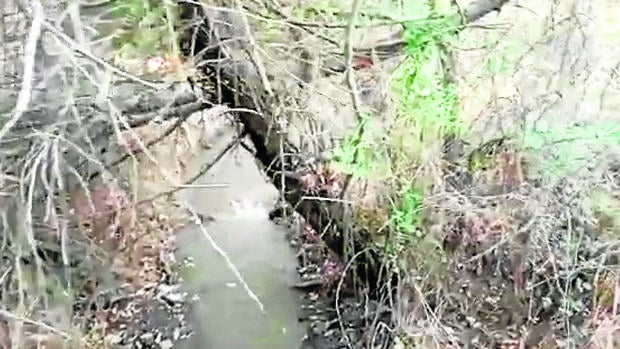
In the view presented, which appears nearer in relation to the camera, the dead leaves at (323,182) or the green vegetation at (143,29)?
the green vegetation at (143,29)

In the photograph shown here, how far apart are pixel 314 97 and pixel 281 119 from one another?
0.66 ft

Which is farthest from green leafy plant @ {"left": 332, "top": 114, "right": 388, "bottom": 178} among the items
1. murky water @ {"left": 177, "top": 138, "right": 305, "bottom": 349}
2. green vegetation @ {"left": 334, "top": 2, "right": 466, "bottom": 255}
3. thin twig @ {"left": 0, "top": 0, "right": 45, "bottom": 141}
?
thin twig @ {"left": 0, "top": 0, "right": 45, "bottom": 141}

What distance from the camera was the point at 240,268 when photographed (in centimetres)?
568

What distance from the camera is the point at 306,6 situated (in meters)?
3.99

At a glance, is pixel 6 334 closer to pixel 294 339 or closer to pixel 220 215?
pixel 294 339

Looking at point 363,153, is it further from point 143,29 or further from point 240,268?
point 240,268

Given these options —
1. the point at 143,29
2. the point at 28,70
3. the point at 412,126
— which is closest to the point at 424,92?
the point at 412,126

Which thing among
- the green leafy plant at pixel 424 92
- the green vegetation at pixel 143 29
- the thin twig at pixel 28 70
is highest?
the thin twig at pixel 28 70

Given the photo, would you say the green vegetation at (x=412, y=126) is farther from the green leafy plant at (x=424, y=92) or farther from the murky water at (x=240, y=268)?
the murky water at (x=240, y=268)

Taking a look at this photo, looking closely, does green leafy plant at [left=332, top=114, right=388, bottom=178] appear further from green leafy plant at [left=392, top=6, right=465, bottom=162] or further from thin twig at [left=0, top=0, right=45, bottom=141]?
thin twig at [left=0, top=0, right=45, bottom=141]

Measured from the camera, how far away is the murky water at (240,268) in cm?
515

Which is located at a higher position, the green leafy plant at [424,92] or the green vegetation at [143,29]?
the green vegetation at [143,29]

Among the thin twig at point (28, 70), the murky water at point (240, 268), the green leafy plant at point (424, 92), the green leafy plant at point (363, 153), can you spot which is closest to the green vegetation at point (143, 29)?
the green leafy plant at point (363, 153)

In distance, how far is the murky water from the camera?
203 inches
